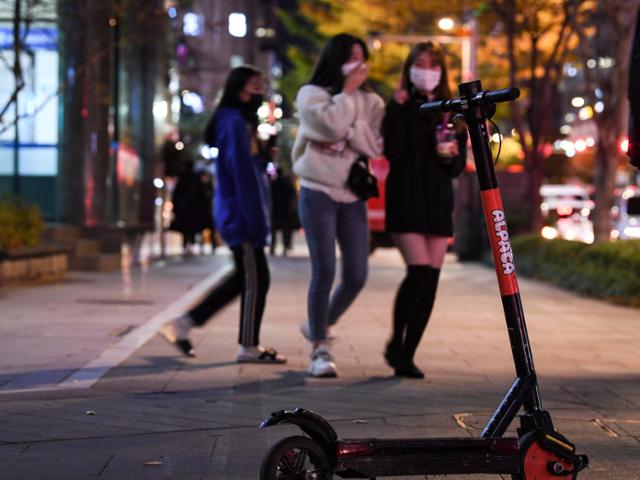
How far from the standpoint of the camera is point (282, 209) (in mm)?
28016

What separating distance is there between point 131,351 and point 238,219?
1190 millimetres

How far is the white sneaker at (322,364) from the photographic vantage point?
786 cm

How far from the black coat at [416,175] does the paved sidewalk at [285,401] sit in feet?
2.87

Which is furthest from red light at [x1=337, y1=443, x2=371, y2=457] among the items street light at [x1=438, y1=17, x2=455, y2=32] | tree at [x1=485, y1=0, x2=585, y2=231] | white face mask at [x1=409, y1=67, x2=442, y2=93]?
street light at [x1=438, y1=17, x2=455, y2=32]

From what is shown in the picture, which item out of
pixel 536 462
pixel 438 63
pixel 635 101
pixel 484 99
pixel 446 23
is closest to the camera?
pixel 536 462

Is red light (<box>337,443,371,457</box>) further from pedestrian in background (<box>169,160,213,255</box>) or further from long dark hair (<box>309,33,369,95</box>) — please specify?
Answer: pedestrian in background (<box>169,160,213,255</box>)

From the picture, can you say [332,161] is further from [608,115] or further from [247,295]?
[608,115]

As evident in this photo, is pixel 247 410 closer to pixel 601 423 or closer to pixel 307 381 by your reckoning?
pixel 307 381

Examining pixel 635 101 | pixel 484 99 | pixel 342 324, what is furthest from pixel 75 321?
pixel 484 99

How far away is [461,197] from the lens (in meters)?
27.5

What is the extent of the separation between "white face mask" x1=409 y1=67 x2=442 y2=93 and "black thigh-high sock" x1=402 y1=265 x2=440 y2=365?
997 mm

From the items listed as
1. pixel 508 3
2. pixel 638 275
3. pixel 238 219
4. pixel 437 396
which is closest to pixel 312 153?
pixel 238 219

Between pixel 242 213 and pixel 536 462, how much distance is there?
4.55 m

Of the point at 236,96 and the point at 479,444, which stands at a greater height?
the point at 236,96
